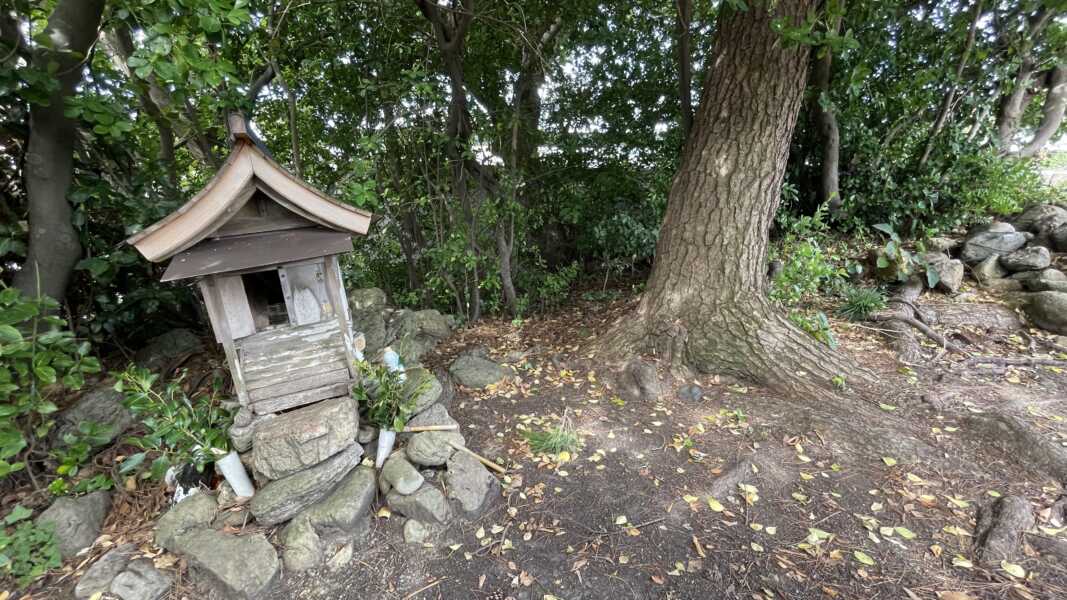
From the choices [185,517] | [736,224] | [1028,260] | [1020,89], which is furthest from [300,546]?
[1020,89]

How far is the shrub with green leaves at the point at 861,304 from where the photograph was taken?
4.01 m

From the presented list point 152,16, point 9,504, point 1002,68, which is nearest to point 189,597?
point 9,504

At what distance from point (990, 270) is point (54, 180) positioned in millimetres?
8205

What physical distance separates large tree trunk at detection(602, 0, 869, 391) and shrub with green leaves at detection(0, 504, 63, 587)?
3844 mm

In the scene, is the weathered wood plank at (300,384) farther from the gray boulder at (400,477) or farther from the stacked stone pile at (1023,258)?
the stacked stone pile at (1023,258)

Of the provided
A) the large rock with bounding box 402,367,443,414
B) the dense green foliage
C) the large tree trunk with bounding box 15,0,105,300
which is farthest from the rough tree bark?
the large tree trunk with bounding box 15,0,105,300

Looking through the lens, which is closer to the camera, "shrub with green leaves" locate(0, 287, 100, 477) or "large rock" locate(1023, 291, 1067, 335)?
"shrub with green leaves" locate(0, 287, 100, 477)

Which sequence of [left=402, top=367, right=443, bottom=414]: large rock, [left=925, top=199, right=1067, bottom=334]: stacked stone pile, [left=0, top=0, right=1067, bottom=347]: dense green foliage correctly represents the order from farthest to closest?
[left=925, top=199, right=1067, bottom=334]: stacked stone pile
[left=0, top=0, right=1067, bottom=347]: dense green foliage
[left=402, top=367, right=443, bottom=414]: large rock

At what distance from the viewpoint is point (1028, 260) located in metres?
4.15

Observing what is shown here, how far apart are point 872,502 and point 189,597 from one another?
354 cm

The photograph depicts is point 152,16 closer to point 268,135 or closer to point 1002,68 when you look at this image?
point 268,135

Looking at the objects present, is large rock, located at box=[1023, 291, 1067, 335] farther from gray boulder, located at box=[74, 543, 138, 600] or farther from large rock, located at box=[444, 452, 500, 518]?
gray boulder, located at box=[74, 543, 138, 600]

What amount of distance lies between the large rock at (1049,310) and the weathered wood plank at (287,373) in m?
5.97

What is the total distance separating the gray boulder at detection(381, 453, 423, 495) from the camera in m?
2.29
